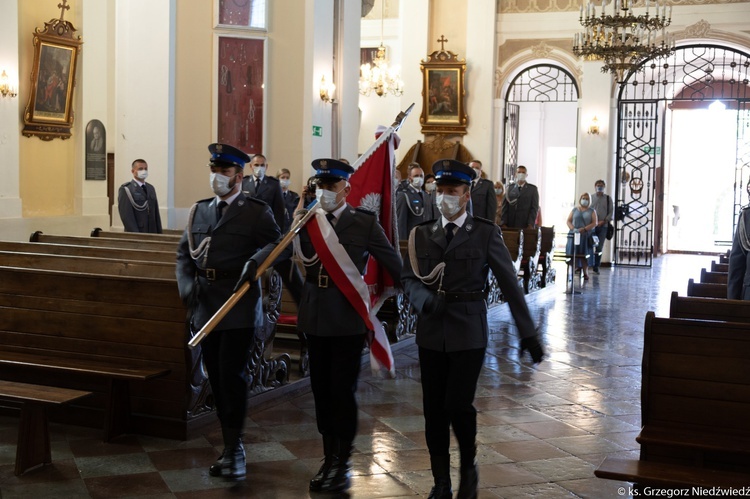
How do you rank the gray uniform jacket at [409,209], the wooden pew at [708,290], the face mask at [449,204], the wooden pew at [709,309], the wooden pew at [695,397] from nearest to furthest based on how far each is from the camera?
the wooden pew at [695,397]
the face mask at [449,204]
the wooden pew at [709,309]
the wooden pew at [708,290]
the gray uniform jacket at [409,209]

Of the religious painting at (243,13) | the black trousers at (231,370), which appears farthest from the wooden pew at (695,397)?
the religious painting at (243,13)

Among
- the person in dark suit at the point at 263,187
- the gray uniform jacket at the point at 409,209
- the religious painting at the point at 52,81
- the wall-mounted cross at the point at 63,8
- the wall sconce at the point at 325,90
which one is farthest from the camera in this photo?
the wall-mounted cross at the point at 63,8

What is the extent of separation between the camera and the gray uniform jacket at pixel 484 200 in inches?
498

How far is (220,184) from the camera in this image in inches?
173

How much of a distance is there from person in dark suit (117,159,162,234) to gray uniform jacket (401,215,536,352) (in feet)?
19.6

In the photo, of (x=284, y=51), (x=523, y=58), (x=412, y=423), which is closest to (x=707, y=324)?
(x=412, y=423)

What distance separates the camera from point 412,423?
550 cm

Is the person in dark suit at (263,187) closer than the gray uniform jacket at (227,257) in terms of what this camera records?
No

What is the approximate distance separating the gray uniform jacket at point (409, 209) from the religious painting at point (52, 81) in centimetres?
509

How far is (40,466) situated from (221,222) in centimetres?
151

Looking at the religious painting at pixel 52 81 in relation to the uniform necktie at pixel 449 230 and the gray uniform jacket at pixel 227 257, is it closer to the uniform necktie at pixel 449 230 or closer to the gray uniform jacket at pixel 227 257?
the gray uniform jacket at pixel 227 257

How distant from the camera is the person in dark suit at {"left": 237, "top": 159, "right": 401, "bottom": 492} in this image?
4.18 meters

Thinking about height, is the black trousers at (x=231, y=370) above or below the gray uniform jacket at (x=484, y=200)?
below

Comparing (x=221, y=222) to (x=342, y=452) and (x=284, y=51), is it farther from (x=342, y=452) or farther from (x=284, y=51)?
(x=284, y=51)
